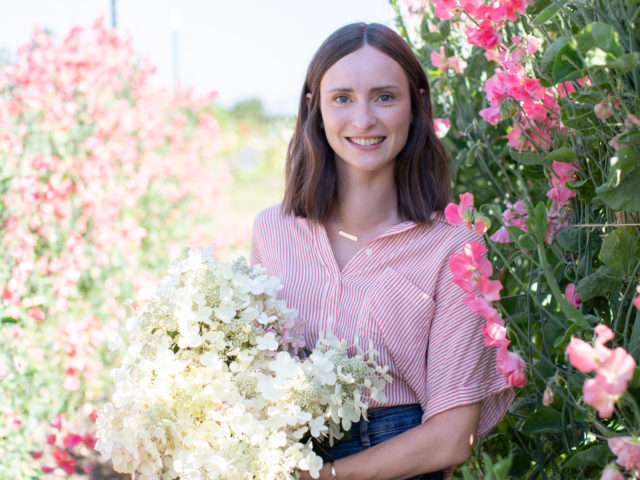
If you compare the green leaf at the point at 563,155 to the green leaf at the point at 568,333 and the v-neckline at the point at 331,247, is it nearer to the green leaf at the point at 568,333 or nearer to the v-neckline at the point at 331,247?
the green leaf at the point at 568,333

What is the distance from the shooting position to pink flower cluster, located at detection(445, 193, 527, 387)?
113cm

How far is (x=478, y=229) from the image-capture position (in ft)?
3.81

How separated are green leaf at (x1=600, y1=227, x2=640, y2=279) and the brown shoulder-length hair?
0.58 meters

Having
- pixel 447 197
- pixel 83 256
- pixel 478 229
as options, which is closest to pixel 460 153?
pixel 447 197

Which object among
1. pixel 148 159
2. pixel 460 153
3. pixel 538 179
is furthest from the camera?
pixel 148 159

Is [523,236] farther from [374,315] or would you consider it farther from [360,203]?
[360,203]

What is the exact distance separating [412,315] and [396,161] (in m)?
0.42

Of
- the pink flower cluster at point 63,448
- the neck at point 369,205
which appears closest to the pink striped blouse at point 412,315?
the neck at point 369,205

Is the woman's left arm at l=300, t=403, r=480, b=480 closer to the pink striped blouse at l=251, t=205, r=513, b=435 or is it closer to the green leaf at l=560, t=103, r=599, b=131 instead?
the pink striped blouse at l=251, t=205, r=513, b=435

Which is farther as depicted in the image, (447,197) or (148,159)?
(148,159)

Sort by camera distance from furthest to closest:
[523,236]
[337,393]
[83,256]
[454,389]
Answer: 1. [83,256]
2. [454,389]
3. [337,393]
4. [523,236]

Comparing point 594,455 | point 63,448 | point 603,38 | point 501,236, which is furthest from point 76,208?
point 603,38

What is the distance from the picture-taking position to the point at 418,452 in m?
1.45

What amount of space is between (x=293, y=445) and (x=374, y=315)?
0.41 metres
